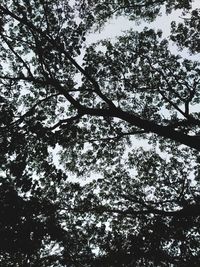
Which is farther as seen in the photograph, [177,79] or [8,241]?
[177,79]

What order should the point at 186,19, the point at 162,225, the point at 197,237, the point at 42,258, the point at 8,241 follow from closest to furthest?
1. the point at 8,241
2. the point at 162,225
3. the point at 197,237
4. the point at 186,19
5. the point at 42,258

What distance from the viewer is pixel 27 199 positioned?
7.94 metres

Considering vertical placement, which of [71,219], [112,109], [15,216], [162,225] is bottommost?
[15,216]

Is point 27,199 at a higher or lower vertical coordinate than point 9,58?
lower

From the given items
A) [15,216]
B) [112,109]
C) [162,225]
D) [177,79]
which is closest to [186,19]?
[177,79]

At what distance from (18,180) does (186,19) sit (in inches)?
425

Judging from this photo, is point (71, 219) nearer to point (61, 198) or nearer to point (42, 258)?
point (61, 198)

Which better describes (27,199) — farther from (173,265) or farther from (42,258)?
(42,258)

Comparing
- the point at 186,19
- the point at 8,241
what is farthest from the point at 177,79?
the point at 8,241

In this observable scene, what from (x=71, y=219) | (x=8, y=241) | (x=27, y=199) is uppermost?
(x=71, y=219)

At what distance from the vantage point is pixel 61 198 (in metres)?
15.3

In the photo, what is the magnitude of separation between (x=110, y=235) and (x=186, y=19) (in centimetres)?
1060

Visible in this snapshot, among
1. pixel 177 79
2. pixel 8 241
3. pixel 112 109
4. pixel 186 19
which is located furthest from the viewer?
pixel 177 79

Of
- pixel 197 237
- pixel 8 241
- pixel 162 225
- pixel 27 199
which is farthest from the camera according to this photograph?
pixel 197 237
